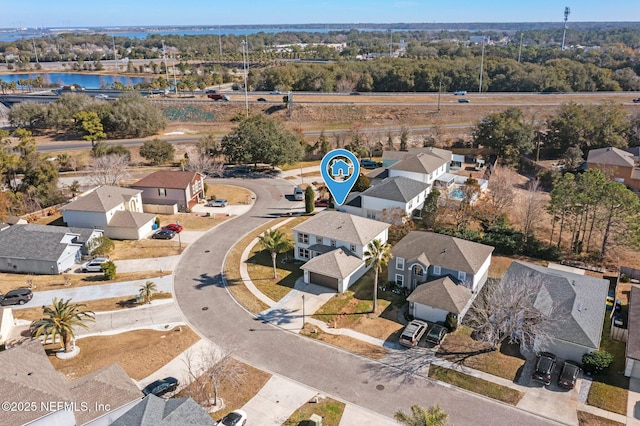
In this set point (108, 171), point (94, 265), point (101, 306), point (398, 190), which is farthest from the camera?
point (108, 171)

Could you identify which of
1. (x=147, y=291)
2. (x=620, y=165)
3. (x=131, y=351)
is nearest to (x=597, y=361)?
(x=131, y=351)

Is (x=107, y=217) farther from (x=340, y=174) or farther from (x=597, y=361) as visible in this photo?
(x=597, y=361)

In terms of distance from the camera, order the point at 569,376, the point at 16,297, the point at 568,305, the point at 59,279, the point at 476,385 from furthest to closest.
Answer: the point at 59,279 → the point at 16,297 → the point at 568,305 → the point at 476,385 → the point at 569,376

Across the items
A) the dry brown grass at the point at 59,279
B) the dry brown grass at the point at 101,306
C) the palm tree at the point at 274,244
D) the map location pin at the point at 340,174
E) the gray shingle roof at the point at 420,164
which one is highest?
the map location pin at the point at 340,174

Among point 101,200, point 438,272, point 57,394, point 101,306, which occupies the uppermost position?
point 101,200

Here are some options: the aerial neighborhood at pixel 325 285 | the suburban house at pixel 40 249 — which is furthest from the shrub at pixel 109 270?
the suburban house at pixel 40 249

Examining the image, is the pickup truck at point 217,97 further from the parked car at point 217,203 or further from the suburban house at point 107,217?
the suburban house at point 107,217

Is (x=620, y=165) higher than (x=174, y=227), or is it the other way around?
(x=620, y=165)
